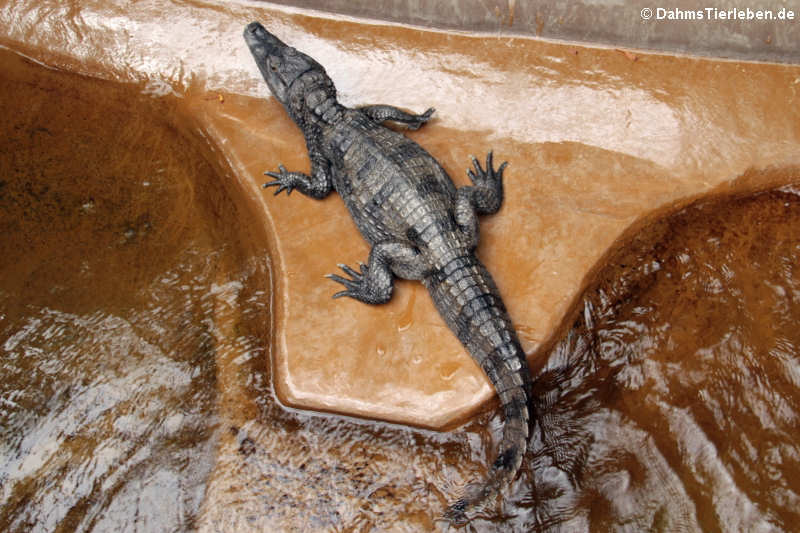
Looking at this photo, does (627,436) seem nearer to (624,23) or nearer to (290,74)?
(624,23)

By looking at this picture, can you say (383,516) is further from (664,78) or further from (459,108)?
(664,78)

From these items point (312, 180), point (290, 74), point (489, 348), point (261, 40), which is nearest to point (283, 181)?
point (312, 180)

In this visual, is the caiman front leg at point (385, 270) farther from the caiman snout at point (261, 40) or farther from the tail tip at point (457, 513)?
the caiman snout at point (261, 40)

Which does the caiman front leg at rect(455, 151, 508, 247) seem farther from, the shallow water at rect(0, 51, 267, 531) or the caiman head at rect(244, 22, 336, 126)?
the shallow water at rect(0, 51, 267, 531)

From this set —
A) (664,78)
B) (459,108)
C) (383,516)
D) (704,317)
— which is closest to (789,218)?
(704,317)

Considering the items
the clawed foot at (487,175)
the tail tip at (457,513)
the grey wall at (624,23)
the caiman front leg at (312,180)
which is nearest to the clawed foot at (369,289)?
the caiman front leg at (312,180)

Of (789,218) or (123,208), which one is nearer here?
(789,218)
